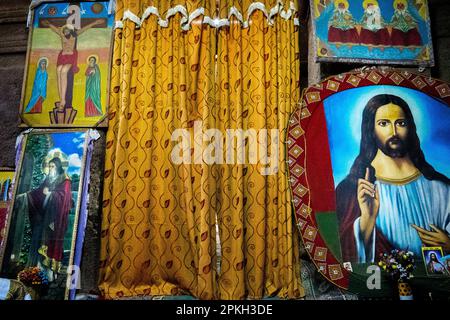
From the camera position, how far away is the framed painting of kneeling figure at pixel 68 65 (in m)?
3.30

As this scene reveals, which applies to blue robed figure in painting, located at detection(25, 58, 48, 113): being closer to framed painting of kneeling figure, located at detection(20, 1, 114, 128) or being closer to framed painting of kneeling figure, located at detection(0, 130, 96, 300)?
framed painting of kneeling figure, located at detection(20, 1, 114, 128)

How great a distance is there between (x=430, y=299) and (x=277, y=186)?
4.42 feet

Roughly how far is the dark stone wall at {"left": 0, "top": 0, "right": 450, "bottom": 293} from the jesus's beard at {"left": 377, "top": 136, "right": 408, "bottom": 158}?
30.5 inches

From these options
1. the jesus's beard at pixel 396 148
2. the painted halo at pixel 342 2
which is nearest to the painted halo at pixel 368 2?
the painted halo at pixel 342 2

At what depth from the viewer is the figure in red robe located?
2.79m

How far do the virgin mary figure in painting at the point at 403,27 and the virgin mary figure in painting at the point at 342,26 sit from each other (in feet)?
1.18

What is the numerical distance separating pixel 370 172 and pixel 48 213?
2566 mm

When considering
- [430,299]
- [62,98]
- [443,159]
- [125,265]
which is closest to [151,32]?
[62,98]

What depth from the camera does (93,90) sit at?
3.34 m

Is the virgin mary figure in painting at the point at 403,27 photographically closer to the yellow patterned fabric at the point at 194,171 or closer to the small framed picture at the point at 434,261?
the yellow patterned fabric at the point at 194,171

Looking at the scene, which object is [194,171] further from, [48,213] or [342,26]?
[342,26]

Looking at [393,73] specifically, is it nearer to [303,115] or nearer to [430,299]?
[303,115]

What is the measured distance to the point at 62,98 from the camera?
3.33 metres

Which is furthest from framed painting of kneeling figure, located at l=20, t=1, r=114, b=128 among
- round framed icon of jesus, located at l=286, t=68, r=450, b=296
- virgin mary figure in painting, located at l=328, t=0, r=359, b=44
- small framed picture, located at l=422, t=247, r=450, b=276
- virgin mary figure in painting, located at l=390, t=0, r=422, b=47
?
small framed picture, located at l=422, t=247, r=450, b=276
